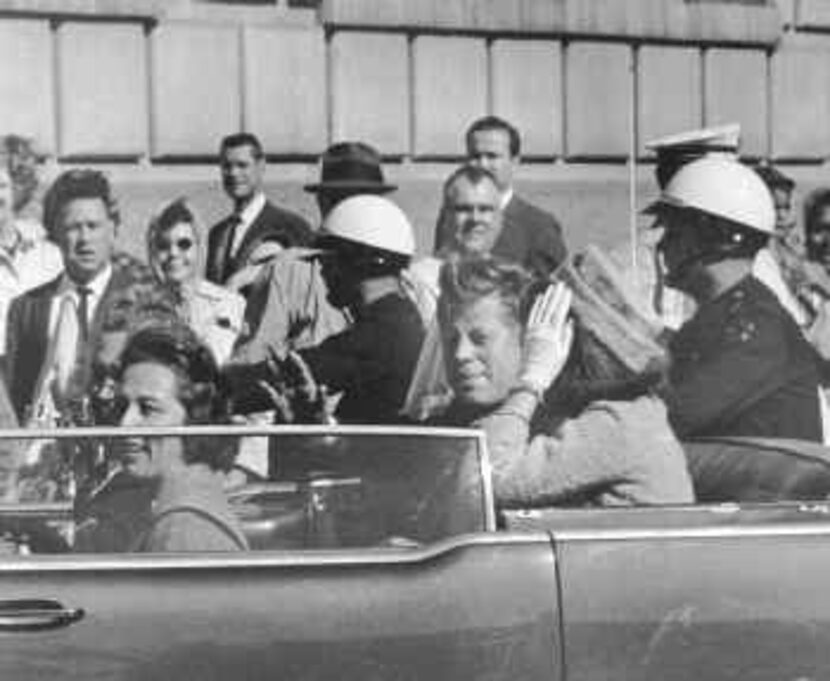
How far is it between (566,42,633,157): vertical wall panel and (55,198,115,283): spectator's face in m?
2.01

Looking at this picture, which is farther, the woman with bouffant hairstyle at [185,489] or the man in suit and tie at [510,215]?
Result: the man in suit and tie at [510,215]

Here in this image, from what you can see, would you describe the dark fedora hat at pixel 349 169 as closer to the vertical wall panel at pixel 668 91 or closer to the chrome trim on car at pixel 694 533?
the vertical wall panel at pixel 668 91

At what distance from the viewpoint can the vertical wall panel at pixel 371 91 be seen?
6887mm

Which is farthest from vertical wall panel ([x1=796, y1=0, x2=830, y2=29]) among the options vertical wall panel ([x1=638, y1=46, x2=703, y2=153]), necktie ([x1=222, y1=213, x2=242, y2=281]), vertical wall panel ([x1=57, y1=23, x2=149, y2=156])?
vertical wall panel ([x1=57, y1=23, x2=149, y2=156])

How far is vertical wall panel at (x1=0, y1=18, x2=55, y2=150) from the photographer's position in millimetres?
6469

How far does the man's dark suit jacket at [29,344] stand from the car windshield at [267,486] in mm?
2242

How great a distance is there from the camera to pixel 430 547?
12.4ft

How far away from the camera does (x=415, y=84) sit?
6996 mm

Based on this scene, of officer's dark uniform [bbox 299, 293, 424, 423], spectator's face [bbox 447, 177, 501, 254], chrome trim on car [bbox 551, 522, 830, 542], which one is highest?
spectator's face [bbox 447, 177, 501, 254]

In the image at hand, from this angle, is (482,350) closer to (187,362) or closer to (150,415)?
(187,362)

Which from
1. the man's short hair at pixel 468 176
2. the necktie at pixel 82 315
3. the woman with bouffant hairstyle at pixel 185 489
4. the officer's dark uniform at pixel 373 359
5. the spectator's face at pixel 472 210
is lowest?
the woman with bouffant hairstyle at pixel 185 489

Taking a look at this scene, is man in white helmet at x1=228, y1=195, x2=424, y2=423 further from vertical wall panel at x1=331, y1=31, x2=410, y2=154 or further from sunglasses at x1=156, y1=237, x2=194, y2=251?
sunglasses at x1=156, y1=237, x2=194, y2=251

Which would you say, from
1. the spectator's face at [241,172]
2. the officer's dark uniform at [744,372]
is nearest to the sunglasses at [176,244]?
the spectator's face at [241,172]

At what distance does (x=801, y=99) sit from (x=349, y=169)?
87.0 inches
